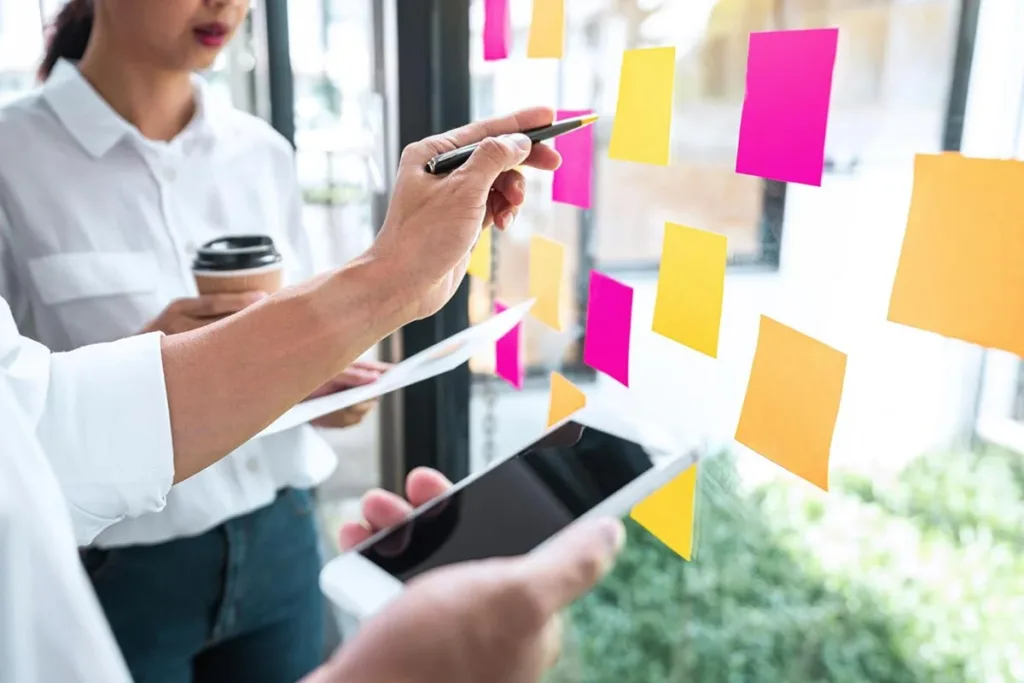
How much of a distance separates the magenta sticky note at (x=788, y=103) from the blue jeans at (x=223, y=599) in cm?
68

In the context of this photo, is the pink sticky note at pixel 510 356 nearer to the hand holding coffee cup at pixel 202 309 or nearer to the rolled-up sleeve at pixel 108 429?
the hand holding coffee cup at pixel 202 309

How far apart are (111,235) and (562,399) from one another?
0.54 metres

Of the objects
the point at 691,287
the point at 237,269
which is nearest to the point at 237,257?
the point at 237,269

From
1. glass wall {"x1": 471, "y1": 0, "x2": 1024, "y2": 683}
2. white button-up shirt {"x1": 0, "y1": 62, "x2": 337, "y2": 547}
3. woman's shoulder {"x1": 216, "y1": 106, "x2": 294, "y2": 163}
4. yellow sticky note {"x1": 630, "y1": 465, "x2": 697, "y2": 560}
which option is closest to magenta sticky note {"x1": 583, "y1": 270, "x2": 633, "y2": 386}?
glass wall {"x1": 471, "y1": 0, "x2": 1024, "y2": 683}

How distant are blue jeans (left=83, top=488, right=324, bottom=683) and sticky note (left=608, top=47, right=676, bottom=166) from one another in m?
0.59

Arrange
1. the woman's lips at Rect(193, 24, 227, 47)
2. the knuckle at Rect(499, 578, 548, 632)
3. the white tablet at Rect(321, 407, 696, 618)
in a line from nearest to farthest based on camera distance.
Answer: the knuckle at Rect(499, 578, 548, 632)
the white tablet at Rect(321, 407, 696, 618)
the woman's lips at Rect(193, 24, 227, 47)

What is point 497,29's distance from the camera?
0.95 meters

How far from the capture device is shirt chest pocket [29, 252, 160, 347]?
86cm

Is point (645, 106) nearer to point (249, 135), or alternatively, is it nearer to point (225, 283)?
point (225, 283)

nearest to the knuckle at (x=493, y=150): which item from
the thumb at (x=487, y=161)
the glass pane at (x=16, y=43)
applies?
the thumb at (x=487, y=161)

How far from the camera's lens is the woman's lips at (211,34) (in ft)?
2.82

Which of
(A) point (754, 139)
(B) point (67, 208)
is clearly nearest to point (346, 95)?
(B) point (67, 208)

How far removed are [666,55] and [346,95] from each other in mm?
909

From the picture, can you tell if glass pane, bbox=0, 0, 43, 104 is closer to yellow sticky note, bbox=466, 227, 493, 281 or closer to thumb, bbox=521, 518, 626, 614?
yellow sticky note, bbox=466, 227, 493, 281
